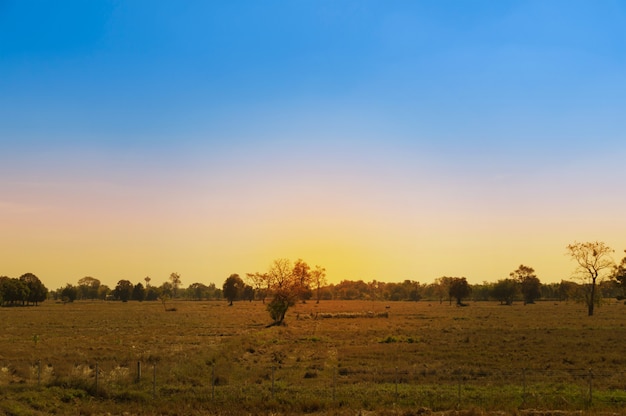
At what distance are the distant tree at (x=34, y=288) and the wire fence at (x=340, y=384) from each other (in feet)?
450

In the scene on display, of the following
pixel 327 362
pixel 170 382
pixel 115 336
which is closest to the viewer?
pixel 170 382

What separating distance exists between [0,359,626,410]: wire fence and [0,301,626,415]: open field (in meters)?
0.06

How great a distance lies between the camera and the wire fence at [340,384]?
24281 mm

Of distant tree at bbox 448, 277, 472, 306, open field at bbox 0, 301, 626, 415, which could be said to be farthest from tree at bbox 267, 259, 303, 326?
distant tree at bbox 448, 277, 472, 306

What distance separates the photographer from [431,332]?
198 feet

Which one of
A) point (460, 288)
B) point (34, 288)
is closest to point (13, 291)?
point (34, 288)

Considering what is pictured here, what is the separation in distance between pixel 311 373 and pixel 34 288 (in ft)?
486

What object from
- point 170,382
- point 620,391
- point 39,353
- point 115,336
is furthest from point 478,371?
point 115,336

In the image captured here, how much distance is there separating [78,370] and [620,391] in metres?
29.5

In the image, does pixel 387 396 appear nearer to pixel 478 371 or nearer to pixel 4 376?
pixel 478 371

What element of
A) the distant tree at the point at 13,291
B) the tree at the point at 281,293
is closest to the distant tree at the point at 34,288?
the distant tree at the point at 13,291

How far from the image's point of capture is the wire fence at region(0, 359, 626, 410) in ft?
79.7

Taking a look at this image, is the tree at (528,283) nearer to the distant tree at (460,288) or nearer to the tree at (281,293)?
the distant tree at (460,288)

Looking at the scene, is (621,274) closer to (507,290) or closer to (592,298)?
(592,298)
